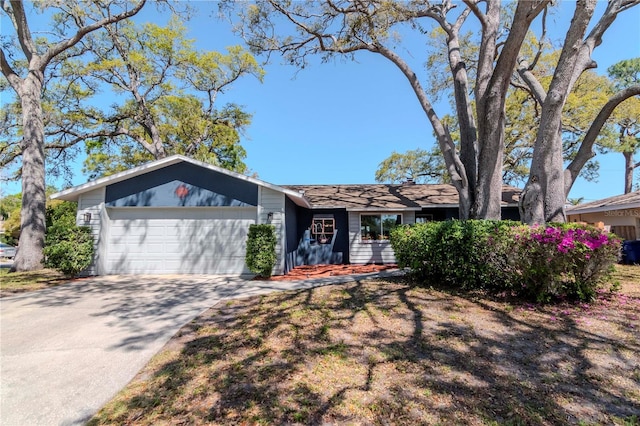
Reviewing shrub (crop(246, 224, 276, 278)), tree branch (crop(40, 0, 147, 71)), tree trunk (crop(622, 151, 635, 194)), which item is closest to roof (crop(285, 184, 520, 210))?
shrub (crop(246, 224, 276, 278))

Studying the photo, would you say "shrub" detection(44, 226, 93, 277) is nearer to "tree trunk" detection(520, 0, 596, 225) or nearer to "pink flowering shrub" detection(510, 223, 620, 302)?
"pink flowering shrub" detection(510, 223, 620, 302)

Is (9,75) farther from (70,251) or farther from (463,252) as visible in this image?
(463,252)

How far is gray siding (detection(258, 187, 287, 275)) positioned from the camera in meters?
9.12

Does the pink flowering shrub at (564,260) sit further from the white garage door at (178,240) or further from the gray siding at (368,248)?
the white garage door at (178,240)

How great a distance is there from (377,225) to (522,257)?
24.1 feet

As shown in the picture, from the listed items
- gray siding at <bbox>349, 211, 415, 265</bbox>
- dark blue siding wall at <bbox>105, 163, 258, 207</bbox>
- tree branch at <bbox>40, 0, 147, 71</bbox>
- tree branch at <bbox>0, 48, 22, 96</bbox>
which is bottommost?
gray siding at <bbox>349, 211, 415, 265</bbox>

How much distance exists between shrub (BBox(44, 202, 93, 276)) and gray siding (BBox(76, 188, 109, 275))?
Result: 0.19 metres

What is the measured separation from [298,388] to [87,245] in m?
9.29

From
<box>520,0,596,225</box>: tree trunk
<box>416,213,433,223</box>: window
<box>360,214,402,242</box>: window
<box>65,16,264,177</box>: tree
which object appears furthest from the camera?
<box>65,16,264,177</box>: tree

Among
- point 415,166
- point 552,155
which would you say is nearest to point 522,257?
point 552,155

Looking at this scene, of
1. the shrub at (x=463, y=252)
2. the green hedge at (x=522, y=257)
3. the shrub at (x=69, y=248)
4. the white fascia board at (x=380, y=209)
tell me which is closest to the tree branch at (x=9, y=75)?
the shrub at (x=69, y=248)

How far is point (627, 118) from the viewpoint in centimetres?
1694

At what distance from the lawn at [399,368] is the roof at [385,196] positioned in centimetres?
712

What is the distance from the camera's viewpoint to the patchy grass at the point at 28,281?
284 inches
